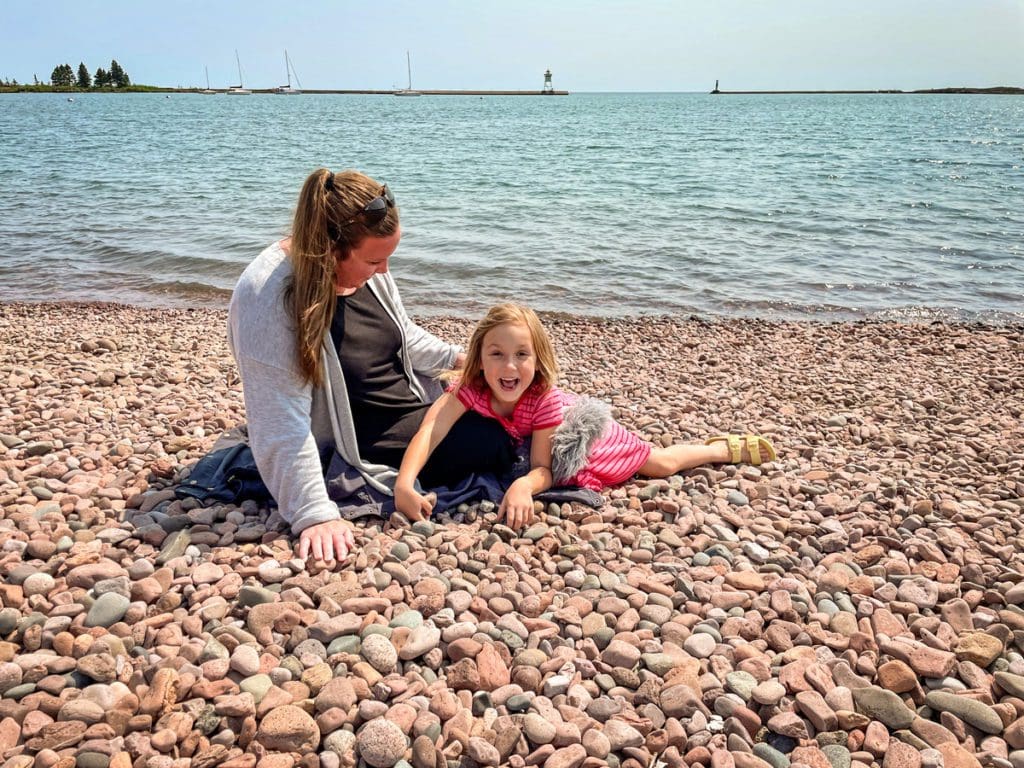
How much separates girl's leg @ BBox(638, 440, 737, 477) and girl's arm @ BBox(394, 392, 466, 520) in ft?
3.53

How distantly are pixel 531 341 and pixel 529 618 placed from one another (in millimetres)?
1388

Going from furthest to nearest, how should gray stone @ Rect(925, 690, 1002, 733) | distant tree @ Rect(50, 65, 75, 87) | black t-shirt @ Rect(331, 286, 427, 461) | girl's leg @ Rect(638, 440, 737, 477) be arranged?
distant tree @ Rect(50, 65, 75, 87) < girl's leg @ Rect(638, 440, 737, 477) < black t-shirt @ Rect(331, 286, 427, 461) < gray stone @ Rect(925, 690, 1002, 733)

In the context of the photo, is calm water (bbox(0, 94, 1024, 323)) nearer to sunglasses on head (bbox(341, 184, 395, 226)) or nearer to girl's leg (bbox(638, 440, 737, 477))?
girl's leg (bbox(638, 440, 737, 477))

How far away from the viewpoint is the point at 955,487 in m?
4.01

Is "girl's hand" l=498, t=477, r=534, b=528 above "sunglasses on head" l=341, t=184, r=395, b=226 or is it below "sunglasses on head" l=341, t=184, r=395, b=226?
below

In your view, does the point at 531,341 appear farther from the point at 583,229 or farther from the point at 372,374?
the point at 583,229

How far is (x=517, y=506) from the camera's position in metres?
3.49

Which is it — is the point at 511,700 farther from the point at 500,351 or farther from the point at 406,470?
the point at 500,351

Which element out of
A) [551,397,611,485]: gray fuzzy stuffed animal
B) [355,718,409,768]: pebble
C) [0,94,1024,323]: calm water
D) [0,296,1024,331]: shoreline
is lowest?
[0,296,1024,331]: shoreline

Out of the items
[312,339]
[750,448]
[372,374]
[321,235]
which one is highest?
[321,235]

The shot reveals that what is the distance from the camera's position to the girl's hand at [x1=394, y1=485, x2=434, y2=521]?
3507mm

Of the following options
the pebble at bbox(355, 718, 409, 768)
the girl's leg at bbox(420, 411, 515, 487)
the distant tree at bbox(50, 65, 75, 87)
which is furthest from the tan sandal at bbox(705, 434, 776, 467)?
the distant tree at bbox(50, 65, 75, 87)

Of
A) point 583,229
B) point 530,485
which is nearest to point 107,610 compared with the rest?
point 530,485

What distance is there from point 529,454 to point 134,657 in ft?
6.89
